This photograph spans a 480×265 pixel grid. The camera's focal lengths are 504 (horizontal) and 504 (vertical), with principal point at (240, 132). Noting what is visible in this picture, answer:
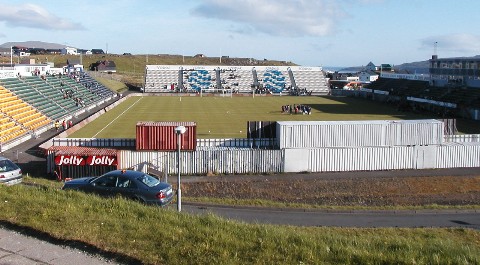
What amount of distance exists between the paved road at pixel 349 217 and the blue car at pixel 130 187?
224 centimetres

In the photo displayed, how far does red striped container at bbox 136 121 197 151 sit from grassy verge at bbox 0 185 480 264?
634 inches

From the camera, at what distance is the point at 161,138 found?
27.2 meters

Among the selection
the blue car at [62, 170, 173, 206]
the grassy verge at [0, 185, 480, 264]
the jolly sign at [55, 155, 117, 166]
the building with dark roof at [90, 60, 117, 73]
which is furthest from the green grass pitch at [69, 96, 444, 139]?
the building with dark roof at [90, 60, 117, 73]

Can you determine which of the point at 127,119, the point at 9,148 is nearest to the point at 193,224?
the point at 9,148

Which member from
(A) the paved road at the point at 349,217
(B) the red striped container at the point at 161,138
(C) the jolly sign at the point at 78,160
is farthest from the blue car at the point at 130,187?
(B) the red striped container at the point at 161,138

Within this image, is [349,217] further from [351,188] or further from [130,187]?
[130,187]

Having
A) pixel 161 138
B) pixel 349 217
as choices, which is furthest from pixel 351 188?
pixel 161 138

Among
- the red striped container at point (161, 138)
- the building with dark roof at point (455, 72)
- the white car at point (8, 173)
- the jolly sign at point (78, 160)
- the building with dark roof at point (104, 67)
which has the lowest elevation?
the jolly sign at point (78, 160)

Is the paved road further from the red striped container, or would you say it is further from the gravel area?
A: the red striped container

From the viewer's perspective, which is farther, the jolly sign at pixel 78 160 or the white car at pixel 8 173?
the jolly sign at pixel 78 160

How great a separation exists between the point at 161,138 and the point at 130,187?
11815mm

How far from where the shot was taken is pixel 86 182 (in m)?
16.3

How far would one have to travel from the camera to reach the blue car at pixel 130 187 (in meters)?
15.4

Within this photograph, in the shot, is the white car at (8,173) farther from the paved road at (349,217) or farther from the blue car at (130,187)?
the paved road at (349,217)
